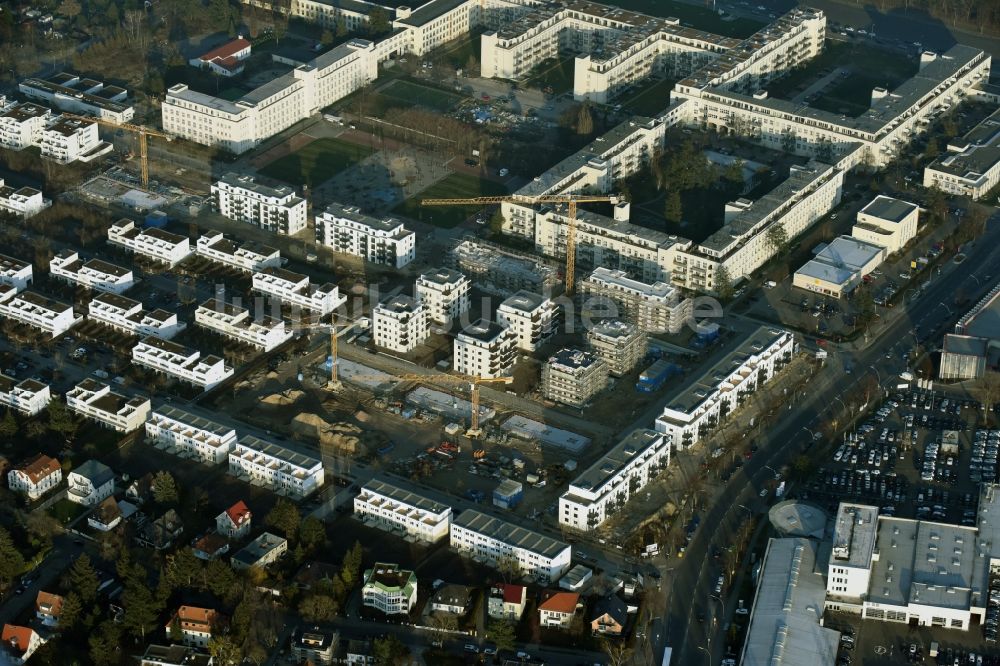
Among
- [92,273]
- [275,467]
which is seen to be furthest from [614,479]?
[92,273]

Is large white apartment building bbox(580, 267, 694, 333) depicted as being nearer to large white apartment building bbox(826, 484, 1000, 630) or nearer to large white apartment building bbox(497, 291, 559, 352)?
large white apartment building bbox(497, 291, 559, 352)

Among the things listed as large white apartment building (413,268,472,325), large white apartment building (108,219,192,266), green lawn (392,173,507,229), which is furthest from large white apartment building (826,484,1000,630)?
large white apartment building (108,219,192,266)

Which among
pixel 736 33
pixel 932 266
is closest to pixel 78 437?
pixel 932 266

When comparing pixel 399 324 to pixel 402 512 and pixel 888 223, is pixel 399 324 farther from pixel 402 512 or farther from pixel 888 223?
pixel 888 223

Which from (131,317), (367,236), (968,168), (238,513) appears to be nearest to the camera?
(238,513)

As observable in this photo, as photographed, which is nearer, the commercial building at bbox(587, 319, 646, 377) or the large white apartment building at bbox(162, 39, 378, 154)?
the commercial building at bbox(587, 319, 646, 377)

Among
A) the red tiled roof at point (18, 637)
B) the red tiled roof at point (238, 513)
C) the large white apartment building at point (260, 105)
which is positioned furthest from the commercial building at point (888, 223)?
the red tiled roof at point (18, 637)

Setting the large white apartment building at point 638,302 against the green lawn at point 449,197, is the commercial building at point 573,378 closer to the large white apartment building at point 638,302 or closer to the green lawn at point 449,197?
the large white apartment building at point 638,302
